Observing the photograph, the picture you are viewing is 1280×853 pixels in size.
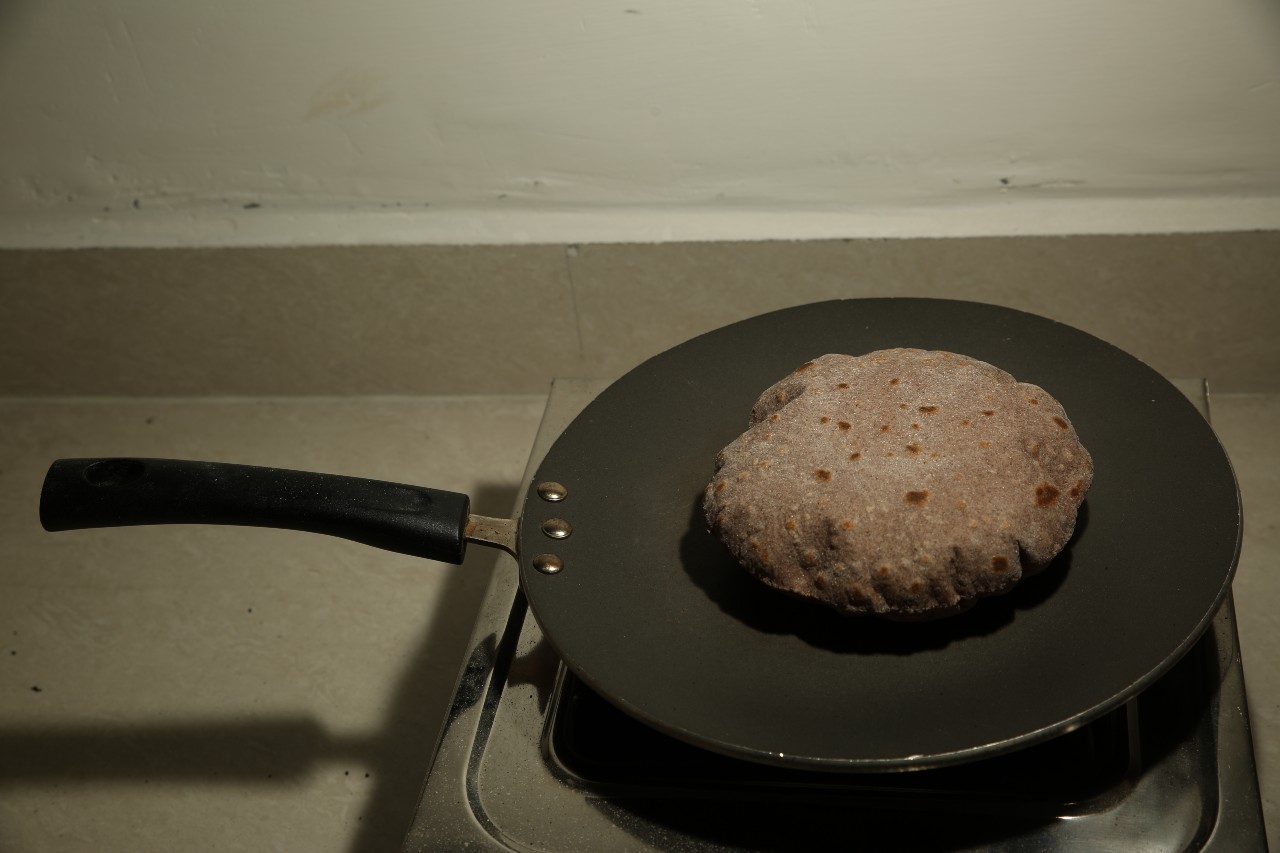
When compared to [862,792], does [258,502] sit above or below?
above

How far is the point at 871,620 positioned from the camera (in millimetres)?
770

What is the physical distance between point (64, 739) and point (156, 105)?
70 cm

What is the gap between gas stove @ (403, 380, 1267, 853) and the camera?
28.5 inches

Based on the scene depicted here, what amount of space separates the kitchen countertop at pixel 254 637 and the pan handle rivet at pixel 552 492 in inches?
14.9

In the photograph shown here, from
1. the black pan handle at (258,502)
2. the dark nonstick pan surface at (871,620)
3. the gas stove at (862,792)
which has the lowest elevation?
the gas stove at (862,792)

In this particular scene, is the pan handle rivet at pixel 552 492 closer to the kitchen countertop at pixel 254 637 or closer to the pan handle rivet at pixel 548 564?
the pan handle rivet at pixel 548 564

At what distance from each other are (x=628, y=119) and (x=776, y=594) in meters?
0.66

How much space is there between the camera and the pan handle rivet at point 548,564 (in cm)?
80

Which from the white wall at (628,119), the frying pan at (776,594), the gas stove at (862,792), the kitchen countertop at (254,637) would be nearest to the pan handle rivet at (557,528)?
the frying pan at (776,594)

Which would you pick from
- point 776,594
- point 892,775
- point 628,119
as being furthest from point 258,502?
point 628,119

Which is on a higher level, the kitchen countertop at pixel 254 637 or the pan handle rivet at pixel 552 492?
the pan handle rivet at pixel 552 492

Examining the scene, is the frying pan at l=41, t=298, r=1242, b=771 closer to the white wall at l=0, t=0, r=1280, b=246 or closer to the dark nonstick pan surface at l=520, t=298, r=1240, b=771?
the dark nonstick pan surface at l=520, t=298, r=1240, b=771

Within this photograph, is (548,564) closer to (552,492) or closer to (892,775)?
(552,492)

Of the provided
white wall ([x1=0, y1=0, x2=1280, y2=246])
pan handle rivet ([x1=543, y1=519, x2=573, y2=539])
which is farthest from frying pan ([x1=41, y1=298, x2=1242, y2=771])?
white wall ([x1=0, y1=0, x2=1280, y2=246])
